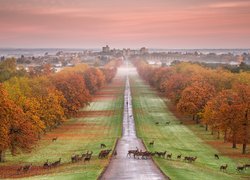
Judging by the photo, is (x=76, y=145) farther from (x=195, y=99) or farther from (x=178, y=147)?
(x=195, y=99)

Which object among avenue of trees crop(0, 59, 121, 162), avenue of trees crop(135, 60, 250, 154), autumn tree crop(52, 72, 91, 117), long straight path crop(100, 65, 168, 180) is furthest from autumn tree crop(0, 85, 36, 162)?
autumn tree crop(52, 72, 91, 117)

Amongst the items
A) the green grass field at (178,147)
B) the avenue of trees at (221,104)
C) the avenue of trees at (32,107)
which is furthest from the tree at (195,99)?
the avenue of trees at (32,107)

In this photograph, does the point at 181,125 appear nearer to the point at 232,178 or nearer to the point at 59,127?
the point at 59,127

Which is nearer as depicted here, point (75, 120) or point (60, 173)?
point (60, 173)

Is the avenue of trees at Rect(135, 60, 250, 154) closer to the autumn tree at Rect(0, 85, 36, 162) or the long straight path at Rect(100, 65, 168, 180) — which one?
the long straight path at Rect(100, 65, 168, 180)

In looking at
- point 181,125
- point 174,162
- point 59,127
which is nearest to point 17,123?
point 174,162


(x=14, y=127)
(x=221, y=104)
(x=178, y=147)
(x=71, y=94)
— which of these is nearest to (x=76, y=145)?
(x=14, y=127)

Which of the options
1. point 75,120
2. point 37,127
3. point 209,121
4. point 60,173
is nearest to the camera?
point 60,173

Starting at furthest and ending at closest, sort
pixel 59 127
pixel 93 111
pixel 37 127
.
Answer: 1. pixel 93 111
2. pixel 59 127
3. pixel 37 127
